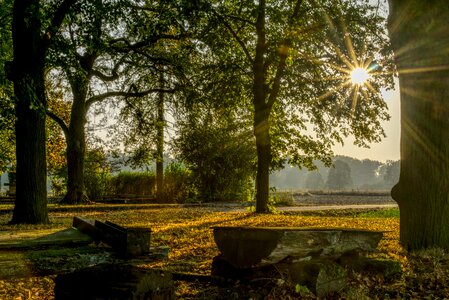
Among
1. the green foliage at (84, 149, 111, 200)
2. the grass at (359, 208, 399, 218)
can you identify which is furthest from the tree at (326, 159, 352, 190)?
the grass at (359, 208, 399, 218)

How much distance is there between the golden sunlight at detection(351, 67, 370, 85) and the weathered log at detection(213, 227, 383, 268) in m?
13.6

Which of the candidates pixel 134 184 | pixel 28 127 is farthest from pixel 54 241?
pixel 134 184

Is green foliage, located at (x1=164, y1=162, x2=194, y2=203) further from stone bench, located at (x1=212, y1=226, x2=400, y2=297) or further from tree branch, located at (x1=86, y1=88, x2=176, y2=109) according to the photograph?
stone bench, located at (x1=212, y1=226, x2=400, y2=297)

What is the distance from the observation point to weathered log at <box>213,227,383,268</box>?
5418 millimetres

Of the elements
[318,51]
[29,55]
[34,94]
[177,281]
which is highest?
[318,51]

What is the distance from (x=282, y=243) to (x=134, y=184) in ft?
87.1

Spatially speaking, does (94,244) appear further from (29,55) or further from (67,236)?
(29,55)

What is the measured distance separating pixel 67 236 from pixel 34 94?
Answer: 5.63 meters

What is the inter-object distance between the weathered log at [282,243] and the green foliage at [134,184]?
24990mm

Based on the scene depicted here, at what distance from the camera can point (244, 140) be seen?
28.6m

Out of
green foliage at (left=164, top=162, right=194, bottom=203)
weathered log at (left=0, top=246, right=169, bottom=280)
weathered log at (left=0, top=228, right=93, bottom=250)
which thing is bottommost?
weathered log at (left=0, top=246, right=169, bottom=280)

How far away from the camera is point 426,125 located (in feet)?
26.3

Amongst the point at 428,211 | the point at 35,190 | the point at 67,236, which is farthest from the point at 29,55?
the point at 428,211

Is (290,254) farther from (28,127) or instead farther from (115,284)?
(28,127)
